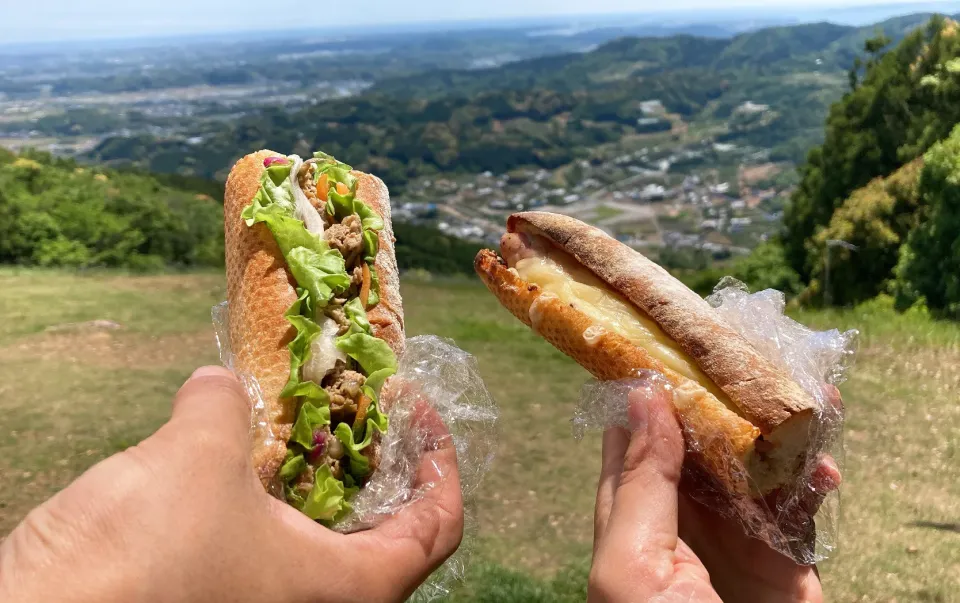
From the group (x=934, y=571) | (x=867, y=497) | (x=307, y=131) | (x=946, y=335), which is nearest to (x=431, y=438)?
(x=934, y=571)

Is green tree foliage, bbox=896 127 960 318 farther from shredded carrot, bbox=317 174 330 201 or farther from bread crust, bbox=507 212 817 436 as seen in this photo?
shredded carrot, bbox=317 174 330 201

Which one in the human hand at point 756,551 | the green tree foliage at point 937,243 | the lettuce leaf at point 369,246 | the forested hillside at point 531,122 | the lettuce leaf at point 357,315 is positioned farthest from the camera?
the forested hillside at point 531,122

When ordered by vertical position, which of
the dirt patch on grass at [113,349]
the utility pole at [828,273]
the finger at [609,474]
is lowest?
the utility pole at [828,273]

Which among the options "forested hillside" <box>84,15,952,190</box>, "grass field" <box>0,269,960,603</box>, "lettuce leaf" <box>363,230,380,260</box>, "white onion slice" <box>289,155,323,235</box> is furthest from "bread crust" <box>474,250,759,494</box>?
"forested hillside" <box>84,15,952,190</box>

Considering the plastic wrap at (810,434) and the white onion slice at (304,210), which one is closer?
the plastic wrap at (810,434)

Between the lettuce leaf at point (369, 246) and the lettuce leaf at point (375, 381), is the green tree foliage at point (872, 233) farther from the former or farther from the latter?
the lettuce leaf at point (375, 381)

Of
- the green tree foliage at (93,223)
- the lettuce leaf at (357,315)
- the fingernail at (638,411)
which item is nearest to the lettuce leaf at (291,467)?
the lettuce leaf at (357,315)

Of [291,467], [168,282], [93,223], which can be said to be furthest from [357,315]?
[93,223]
